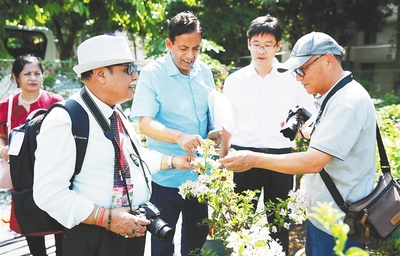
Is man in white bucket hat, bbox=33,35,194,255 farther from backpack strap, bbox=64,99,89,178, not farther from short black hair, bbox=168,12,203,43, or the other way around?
short black hair, bbox=168,12,203,43

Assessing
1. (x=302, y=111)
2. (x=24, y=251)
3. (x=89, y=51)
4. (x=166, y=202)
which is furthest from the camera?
(x=24, y=251)

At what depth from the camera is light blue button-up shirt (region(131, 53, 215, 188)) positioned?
255 cm

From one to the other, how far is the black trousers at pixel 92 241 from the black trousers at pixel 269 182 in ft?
4.57

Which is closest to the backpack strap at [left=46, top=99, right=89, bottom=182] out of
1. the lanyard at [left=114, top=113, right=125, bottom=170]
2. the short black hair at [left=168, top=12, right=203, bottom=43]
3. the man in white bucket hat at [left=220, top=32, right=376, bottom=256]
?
the lanyard at [left=114, top=113, right=125, bottom=170]

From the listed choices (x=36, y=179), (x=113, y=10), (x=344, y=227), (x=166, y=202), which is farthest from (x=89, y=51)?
(x=113, y=10)

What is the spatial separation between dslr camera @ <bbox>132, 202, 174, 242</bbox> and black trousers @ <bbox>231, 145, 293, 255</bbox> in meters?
1.32

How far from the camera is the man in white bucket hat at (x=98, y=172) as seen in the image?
1719mm

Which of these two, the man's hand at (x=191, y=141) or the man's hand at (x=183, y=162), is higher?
the man's hand at (x=191, y=141)

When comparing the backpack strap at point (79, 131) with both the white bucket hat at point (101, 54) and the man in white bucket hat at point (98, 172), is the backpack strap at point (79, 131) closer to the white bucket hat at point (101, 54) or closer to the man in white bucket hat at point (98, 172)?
the man in white bucket hat at point (98, 172)

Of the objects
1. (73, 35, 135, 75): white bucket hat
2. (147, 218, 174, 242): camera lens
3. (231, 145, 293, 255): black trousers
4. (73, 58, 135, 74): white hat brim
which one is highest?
(73, 35, 135, 75): white bucket hat

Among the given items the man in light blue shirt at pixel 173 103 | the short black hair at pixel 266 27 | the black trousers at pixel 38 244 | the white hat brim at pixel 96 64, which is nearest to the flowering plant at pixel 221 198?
the man in light blue shirt at pixel 173 103

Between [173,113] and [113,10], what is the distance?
22.1ft

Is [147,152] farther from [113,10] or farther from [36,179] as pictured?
[113,10]

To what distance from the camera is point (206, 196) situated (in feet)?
7.54
